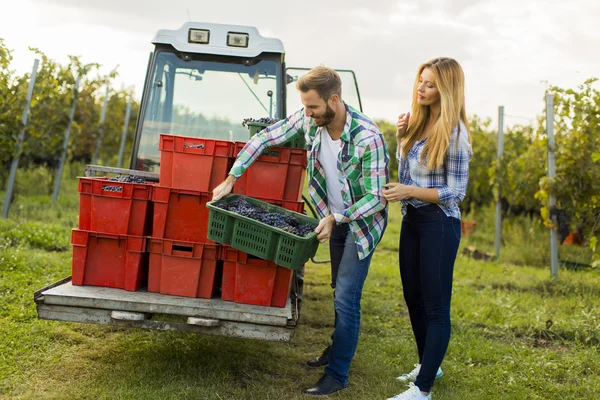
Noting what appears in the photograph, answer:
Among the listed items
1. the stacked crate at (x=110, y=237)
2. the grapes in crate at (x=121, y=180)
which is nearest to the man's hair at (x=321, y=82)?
the stacked crate at (x=110, y=237)

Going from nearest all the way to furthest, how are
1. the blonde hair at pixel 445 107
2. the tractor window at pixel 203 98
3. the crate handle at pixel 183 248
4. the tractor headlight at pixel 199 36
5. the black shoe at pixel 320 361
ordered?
the blonde hair at pixel 445 107 < the crate handle at pixel 183 248 < the black shoe at pixel 320 361 < the tractor headlight at pixel 199 36 < the tractor window at pixel 203 98

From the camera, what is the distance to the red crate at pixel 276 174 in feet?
14.1

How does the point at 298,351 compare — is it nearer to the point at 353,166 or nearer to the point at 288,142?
the point at 288,142

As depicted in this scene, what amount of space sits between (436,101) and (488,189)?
1012 centimetres

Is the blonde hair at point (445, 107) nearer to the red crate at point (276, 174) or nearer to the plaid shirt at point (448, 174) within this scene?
the plaid shirt at point (448, 174)

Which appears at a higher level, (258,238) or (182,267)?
(258,238)

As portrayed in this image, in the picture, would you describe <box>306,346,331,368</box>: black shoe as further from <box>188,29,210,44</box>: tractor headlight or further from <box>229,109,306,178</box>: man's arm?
<box>188,29,210,44</box>: tractor headlight

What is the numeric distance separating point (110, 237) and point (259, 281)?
1008 mm

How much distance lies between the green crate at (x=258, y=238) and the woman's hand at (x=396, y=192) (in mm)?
490

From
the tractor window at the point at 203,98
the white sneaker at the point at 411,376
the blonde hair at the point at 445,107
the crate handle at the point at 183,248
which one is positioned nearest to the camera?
the blonde hair at the point at 445,107

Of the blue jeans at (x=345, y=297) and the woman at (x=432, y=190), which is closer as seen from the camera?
the woman at (x=432, y=190)

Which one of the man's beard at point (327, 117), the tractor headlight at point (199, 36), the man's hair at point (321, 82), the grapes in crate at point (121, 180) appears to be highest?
the tractor headlight at point (199, 36)

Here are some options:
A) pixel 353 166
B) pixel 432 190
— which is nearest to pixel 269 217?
pixel 353 166

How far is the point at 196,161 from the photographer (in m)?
4.24
